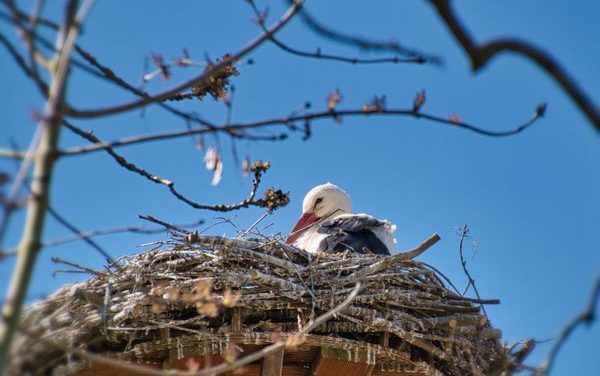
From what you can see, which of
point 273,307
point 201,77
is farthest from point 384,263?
point 201,77

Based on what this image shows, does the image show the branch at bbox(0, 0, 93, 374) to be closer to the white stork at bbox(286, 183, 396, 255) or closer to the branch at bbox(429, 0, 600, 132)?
the branch at bbox(429, 0, 600, 132)

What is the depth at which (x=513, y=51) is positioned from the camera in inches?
74.1

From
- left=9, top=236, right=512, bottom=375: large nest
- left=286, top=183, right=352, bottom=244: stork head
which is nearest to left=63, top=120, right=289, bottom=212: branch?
left=9, top=236, right=512, bottom=375: large nest

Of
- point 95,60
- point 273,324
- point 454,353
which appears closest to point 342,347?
point 273,324

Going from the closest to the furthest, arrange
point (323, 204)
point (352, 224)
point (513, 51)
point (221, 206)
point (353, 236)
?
point (513, 51) < point (221, 206) < point (353, 236) < point (352, 224) < point (323, 204)

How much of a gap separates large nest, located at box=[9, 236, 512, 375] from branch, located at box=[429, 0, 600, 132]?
2.53m

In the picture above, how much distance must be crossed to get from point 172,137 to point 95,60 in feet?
4.13

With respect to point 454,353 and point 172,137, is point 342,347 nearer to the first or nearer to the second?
point 454,353

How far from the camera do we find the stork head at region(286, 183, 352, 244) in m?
7.71

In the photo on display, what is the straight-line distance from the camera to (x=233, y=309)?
4.70 m

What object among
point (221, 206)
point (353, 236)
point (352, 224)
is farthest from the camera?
point (352, 224)

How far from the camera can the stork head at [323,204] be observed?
771 centimetres

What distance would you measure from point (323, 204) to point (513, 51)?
5876 millimetres

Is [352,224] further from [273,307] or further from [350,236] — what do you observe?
[273,307]
